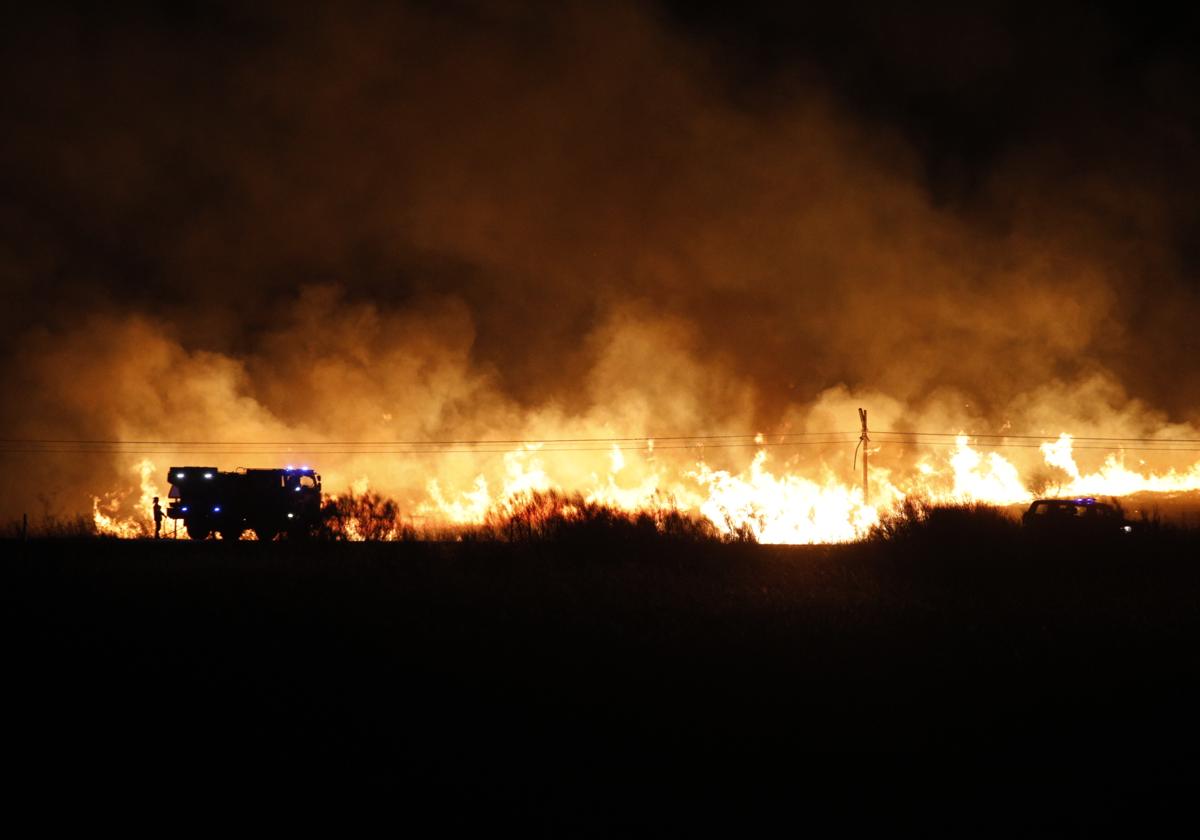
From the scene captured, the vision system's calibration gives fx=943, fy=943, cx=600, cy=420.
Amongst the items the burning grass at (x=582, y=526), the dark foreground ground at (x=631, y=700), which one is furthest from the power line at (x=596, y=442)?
the dark foreground ground at (x=631, y=700)

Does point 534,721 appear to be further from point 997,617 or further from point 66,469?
point 66,469

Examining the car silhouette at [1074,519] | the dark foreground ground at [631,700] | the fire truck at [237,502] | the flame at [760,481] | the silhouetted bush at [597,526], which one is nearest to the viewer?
the dark foreground ground at [631,700]

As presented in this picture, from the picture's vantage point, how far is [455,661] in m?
8.29

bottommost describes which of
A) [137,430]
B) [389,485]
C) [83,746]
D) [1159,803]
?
[1159,803]

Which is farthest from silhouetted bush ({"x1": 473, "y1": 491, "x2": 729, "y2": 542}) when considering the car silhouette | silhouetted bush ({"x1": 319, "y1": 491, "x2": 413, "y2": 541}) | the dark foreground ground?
the car silhouette

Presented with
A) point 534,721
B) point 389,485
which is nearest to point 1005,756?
point 534,721

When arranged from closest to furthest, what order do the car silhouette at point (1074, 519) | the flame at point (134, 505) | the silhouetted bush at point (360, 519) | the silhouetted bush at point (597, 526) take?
the silhouetted bush at point (597, 526) → the car silhouette at point (1074, 519) → the silhouetted bush at point (360, 519) → the flame at point (134, 505)

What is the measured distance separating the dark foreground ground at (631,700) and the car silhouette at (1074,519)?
646cm

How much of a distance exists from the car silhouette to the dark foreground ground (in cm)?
646

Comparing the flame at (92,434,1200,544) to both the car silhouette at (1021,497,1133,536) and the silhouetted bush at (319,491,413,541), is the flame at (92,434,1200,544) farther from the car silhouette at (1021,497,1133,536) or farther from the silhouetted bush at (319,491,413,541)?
the car silhouette at (1021,497,1133,536)

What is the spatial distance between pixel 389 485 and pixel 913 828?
4519 centimetres

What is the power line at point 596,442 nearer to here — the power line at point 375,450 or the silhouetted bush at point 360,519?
the power line at point 375,450

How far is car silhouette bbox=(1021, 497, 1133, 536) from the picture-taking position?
19172mm

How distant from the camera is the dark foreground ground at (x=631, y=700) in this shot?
5465 millimetres
